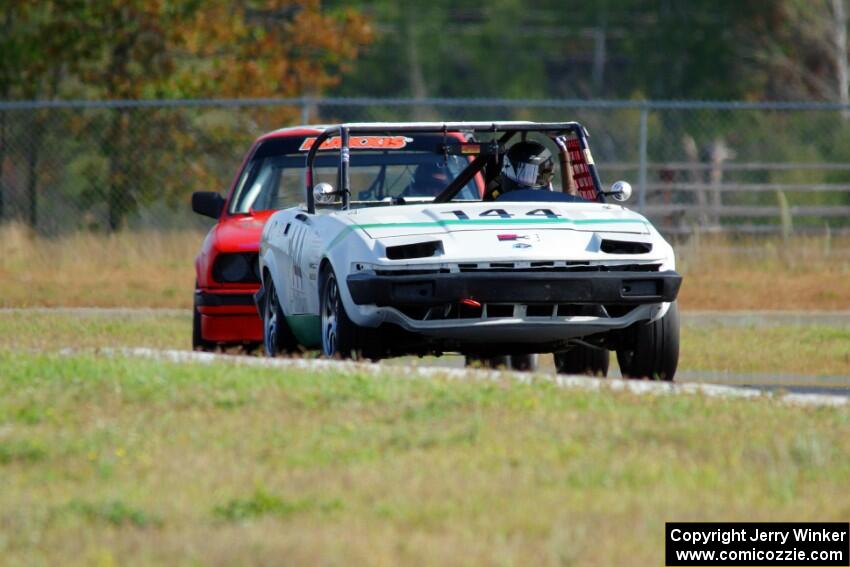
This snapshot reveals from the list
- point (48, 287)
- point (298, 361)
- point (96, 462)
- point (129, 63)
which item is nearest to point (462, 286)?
point (298, 361)

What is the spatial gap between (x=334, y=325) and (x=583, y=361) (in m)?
1.95

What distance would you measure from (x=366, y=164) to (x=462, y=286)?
3.18m

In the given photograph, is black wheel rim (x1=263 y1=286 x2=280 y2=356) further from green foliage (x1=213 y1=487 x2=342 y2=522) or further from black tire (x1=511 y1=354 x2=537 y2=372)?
green foliage (x1=213 y1=487 x2=342 y2=522)

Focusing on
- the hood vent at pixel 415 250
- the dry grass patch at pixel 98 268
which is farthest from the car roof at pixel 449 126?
the dry grass patch at pixel 98 268

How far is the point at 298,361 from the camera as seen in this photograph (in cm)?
955

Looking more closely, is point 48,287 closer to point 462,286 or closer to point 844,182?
point 462,286

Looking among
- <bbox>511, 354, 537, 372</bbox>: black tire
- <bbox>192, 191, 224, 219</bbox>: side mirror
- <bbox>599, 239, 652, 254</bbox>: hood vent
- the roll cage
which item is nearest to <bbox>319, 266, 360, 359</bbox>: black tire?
the roll cage

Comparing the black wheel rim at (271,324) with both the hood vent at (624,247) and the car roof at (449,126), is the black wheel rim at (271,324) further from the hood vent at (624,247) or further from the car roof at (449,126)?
the hood vent at (624,247)

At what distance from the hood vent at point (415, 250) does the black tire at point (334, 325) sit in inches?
18.3

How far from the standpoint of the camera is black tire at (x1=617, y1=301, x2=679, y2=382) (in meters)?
10.2

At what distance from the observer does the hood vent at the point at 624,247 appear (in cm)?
994

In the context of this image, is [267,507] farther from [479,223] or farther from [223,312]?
[223,312]

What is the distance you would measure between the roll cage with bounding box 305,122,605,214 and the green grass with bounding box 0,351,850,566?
263 cm

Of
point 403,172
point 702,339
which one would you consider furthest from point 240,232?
point 702,339
